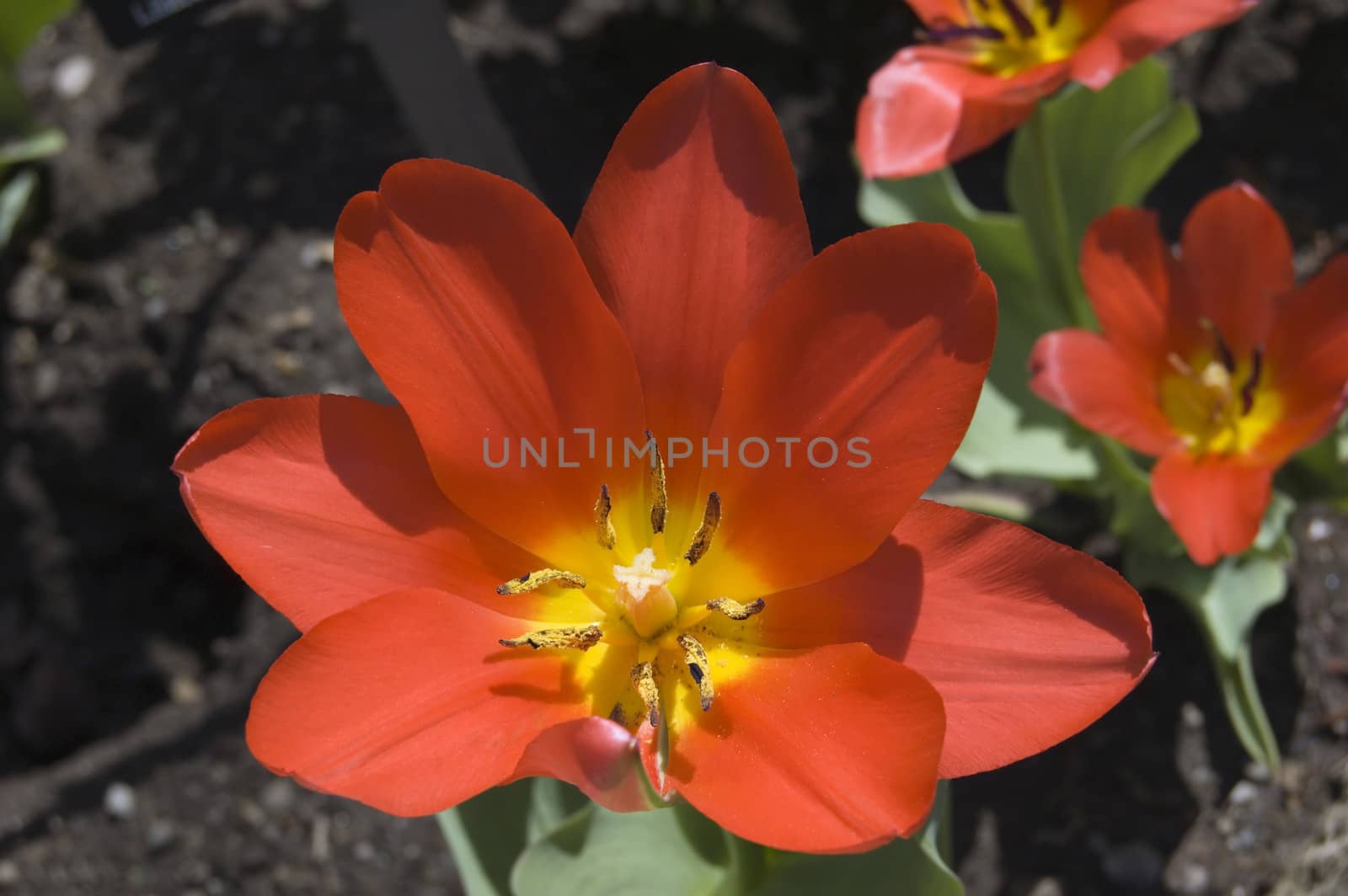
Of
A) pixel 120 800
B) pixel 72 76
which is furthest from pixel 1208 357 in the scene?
pixel 72 76

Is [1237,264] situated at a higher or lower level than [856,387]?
lower

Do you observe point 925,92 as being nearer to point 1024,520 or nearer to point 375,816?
point 1024,520

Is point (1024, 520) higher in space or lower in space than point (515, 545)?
lower

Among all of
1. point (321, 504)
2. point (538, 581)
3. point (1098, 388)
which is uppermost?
point (321, 504)

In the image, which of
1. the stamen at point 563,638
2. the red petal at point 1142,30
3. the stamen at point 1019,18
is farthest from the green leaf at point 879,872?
the stamen at point 1019,18

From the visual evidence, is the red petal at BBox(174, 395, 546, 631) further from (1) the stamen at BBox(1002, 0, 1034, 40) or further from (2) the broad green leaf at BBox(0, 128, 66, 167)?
(2) the broad green leaf at BBox(0, 128, 66, 167)

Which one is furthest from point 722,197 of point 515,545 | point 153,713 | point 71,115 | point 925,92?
point 71,115

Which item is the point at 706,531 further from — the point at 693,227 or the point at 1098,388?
the point at 1098,388

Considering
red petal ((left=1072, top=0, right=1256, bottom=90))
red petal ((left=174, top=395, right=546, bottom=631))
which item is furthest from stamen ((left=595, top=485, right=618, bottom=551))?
red petal ((left=1072, top=0, right=1256, bottom=90))
